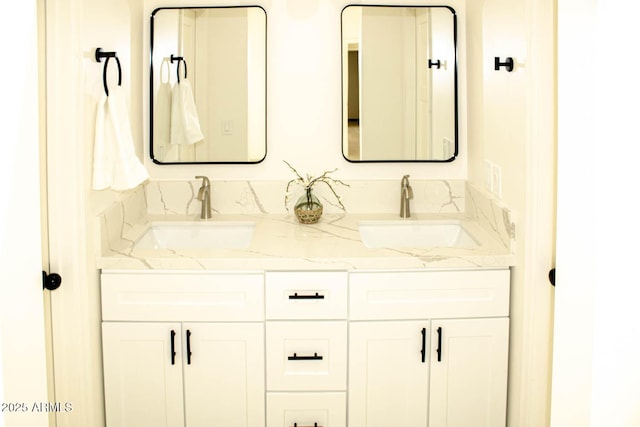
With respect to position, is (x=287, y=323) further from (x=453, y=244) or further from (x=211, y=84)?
(x=211, y=84)

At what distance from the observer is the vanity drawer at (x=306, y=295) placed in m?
2.58

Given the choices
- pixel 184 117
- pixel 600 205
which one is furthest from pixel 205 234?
pixel 600 205

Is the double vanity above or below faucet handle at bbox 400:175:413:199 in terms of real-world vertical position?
below

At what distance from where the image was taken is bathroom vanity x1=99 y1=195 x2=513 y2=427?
2586 mm

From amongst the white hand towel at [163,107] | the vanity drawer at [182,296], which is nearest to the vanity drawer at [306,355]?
the vanity drawer at [182,296]

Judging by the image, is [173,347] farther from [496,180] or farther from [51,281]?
[496,180]

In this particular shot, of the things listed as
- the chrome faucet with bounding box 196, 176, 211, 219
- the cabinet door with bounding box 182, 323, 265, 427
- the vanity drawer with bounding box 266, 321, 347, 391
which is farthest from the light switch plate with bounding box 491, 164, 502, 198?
the chrome faucet with bounding box 196, 176, 211, 219

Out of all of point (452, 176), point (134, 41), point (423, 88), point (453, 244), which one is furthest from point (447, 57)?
point (134, 41)

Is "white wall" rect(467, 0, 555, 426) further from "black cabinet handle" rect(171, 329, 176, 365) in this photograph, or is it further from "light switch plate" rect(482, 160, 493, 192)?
"black cabinet handle" rect(171, 329, 176, 365)

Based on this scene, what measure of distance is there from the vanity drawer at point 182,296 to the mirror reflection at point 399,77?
3.07 ft

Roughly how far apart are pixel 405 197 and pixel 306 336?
844 mm

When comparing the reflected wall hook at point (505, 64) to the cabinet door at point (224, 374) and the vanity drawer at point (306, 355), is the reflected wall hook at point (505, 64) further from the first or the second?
the cabinet door at point (224, 374)

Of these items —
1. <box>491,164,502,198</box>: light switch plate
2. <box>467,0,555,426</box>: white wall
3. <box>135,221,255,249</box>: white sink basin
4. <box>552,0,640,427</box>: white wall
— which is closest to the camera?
<box>552,0,640,427</box>: white wall

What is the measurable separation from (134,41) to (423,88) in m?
1.17
